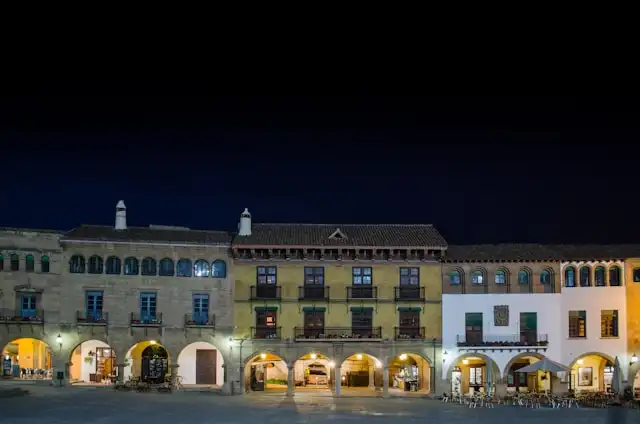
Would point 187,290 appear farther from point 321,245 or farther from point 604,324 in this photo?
point 604,324

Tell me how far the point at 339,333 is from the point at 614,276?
18477mm

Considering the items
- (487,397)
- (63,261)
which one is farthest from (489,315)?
(63,261)

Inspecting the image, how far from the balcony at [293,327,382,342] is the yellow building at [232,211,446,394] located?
0.21 ft

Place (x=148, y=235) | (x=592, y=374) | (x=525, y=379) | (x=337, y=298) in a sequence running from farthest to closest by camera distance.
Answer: (x=525, y=379) < (x=592, y=374) < (x=148, y=235) < (x=337, y=298)

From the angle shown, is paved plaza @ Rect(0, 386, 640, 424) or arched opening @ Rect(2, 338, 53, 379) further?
arched opening @ Rect(2, 338, 53, 379)

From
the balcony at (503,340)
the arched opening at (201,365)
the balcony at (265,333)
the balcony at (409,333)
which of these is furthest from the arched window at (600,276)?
the arched opening at (201,365)

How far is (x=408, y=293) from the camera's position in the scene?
49.2 m

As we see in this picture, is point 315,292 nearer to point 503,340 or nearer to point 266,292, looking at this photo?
point 266,292

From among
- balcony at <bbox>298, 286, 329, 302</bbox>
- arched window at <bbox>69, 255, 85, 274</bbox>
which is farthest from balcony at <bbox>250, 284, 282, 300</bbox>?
arched window at <bbox>69, 255, 85, 274</bbox>

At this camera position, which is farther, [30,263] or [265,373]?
[265,373]

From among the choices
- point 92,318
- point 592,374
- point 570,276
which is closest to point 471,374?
point 592,374

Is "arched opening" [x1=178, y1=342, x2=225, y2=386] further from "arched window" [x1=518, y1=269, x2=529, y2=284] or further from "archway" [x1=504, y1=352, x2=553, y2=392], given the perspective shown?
"arched window" [x1=518, y1=269, x2=529, y2=284]

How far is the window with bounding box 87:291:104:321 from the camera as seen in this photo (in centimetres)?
4822

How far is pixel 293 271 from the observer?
162 ft
